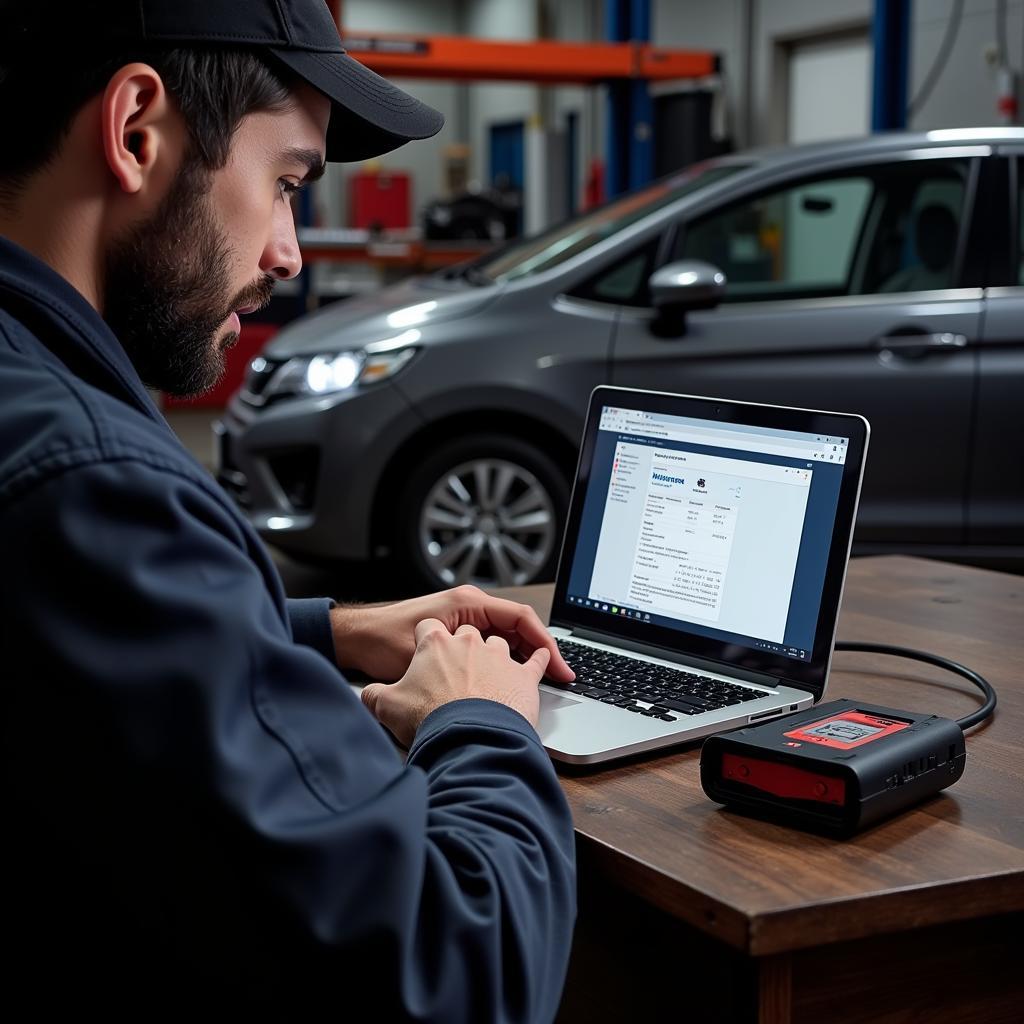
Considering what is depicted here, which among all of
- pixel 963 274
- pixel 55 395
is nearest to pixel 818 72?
pixel 963 274

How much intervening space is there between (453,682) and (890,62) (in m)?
6.81

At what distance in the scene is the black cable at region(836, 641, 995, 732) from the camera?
141cm

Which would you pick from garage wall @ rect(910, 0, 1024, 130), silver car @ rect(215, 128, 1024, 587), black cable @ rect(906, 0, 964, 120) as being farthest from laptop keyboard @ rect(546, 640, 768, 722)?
black cable @ rect(906, 0, 964, 120)

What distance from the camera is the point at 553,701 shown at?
1.44 meters

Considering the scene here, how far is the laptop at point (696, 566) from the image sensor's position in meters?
1.44

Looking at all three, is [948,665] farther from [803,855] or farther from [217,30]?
[217,30]

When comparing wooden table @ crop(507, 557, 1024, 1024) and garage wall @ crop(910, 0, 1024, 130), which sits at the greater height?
garage wall @ crop(910, 0, 1024, 130)

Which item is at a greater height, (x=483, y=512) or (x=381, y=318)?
(x=381, y=318)

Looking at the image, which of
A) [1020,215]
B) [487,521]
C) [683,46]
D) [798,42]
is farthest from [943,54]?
[487,521]

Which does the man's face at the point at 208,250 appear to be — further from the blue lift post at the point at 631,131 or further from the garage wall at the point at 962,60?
the garage wall at the point at 962,60

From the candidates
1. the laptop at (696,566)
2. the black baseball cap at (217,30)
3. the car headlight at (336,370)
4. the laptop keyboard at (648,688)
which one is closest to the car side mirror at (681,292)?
the car headlight at (336,370)

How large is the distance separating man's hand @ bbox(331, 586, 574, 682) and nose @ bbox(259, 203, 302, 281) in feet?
1.43

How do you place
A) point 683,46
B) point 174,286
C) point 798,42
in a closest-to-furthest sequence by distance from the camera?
point 174,286 < point 798,42 < point 683,46

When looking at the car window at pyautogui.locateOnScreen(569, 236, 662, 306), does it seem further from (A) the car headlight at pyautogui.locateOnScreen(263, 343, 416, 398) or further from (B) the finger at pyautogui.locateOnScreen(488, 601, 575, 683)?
(B) the finger at pyautogui.locateOnScreen(488, 601, 575, 683)
